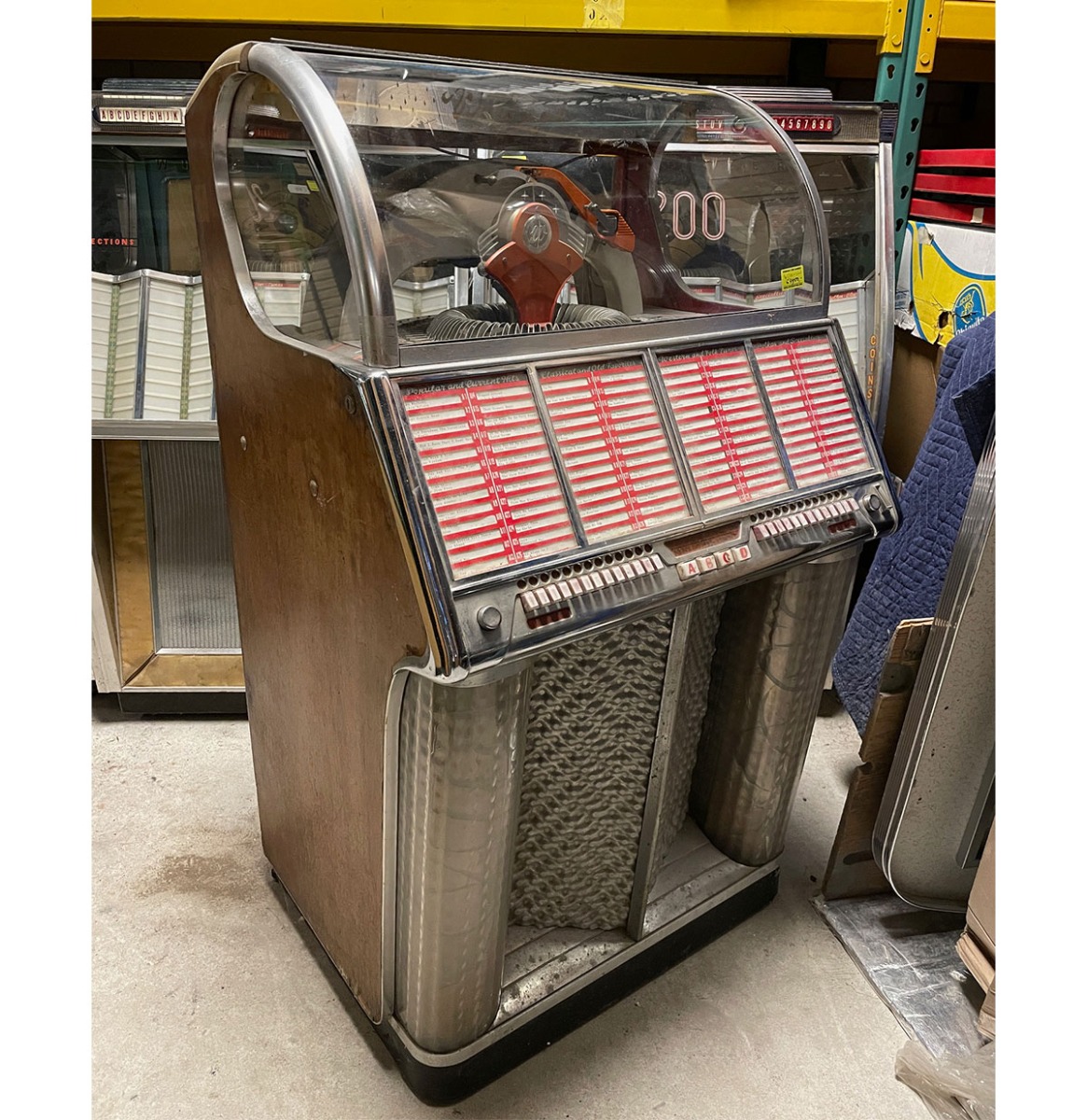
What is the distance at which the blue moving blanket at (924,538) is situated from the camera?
5.54ft

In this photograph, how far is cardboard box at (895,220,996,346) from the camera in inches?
73.6

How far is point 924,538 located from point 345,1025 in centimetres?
134

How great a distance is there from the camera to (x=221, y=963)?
151cm

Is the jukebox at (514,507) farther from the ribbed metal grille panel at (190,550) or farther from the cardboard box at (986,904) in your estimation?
the ribbed metal grille panel at (190,550)

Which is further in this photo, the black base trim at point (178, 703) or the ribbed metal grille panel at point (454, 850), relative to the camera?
the black base trim at point (178, 703)

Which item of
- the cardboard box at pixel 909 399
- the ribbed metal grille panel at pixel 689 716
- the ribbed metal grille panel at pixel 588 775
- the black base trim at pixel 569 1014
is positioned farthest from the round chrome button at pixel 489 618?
the cardboard box at pixel 909 399

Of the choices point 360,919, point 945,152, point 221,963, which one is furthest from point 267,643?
point 945,152

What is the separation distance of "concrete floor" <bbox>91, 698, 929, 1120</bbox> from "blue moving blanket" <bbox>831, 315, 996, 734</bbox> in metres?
0.43

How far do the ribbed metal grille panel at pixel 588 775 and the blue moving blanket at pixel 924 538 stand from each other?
0.52 m

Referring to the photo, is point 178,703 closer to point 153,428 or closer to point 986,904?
point 153,428

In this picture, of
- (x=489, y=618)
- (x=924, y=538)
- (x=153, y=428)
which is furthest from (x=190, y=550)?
(x=924, y=538)

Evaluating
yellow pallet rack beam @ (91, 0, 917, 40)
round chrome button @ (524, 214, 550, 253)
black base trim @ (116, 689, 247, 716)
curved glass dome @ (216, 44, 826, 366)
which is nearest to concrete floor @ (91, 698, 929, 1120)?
black base trim @ (116, 689, 247, 716)

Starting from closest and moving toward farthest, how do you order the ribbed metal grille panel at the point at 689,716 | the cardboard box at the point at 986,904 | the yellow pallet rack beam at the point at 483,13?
the cardboard box at the point at 986,904
the ribbed metal grille panel at the point at 689,716
the yellow pallet rack beam at the point at 483,13

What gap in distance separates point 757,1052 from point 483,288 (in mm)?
1217
